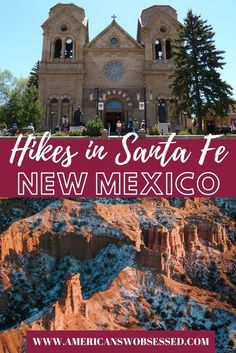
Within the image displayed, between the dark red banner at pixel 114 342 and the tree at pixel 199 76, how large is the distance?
1721cm

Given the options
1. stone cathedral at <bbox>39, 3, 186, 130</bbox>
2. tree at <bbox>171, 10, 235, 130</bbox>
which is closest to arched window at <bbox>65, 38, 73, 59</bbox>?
stone cathedral at <bbox>39, 3, 186, 130</bbox>

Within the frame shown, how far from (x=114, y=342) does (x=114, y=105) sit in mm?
25909

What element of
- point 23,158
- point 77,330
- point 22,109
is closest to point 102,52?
point 22,109

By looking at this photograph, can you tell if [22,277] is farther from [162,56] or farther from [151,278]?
[162,56]

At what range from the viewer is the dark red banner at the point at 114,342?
14.1 meters

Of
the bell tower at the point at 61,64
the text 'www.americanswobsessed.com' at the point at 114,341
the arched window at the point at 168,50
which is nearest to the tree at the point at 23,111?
the bell tower at the point at 61,64

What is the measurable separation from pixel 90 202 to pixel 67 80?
19756 mm

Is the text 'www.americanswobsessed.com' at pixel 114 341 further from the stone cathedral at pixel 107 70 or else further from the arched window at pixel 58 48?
the arched window at pixel 58 48

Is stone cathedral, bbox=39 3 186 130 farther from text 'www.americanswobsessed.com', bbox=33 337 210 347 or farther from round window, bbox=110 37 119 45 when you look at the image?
text 'www.americanswobsessed.com', bbox=33 337 210 347

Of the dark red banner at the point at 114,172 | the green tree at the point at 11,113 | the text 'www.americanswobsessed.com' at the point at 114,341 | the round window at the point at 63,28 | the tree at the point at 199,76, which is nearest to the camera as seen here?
the text 'www.americanswobsessed.com' at the point at 114,341

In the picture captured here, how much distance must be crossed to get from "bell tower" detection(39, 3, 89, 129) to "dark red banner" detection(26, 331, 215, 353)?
2427 centimetres

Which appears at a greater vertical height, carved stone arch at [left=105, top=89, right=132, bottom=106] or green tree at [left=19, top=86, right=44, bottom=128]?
carved stone arch at [left=105, top=89, right=132, bottom=106]

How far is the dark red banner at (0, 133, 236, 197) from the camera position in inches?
641

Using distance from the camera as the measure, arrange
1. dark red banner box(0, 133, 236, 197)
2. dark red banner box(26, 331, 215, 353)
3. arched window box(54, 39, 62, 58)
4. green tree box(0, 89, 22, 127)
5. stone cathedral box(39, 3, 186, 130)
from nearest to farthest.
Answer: dark red banner box(26, 331, 215, 353) < dark red banner box(0, 133, 236, 197) < green tree box(0, 89, 22, 127) < stone cathedral box(39, 3, 186, 130) < arched window box(54, 39, 62, 58)
